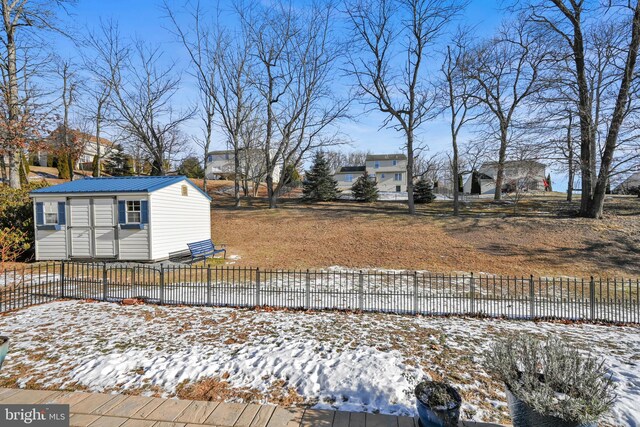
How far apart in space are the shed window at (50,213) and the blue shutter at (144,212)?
14.1 ft

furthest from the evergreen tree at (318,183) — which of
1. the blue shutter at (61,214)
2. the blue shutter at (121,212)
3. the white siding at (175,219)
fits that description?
the blue shutter at (61,214)

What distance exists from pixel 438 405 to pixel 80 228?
1670cm

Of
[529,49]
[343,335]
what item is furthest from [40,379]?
[529,49]

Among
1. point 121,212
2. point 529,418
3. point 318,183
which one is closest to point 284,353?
point 529,418

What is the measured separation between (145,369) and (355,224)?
1892 centimetres

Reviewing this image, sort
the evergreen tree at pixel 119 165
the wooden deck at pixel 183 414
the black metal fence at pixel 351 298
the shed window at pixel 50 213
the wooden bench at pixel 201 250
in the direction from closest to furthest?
1. the wooden deck at pixel 183 414
2. the black metal fence at pixel 351 298
3. the shed window at pixel 50 213
4. the wooden bench at pixel 201 250
5. the evergreen tree at pixel 119 165

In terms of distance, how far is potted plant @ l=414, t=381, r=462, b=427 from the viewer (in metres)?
3.09

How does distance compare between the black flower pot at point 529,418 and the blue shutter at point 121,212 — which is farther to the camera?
the blue shutter at point 121,212

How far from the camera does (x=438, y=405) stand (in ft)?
10.6

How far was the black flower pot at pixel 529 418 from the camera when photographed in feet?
9.23

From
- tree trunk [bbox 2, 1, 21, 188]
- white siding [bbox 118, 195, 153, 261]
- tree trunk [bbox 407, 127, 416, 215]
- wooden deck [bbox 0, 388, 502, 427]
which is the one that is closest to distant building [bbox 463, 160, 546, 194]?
tree trunk [bbox 407, 127, 416, 215]

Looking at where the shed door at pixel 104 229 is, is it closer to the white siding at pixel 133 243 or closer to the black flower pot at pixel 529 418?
the white siding at pixel 133 243

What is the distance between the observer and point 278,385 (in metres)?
4.32

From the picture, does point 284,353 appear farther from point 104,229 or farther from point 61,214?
point 61,214
